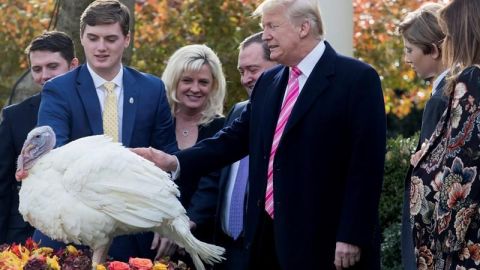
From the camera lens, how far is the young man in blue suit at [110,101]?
6848 millimetres

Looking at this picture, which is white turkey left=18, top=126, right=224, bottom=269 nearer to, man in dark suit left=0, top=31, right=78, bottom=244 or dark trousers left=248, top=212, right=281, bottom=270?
dark trousers left=248, top=212, right=281, bottom=270

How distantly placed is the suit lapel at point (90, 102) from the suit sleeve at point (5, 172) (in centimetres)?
109

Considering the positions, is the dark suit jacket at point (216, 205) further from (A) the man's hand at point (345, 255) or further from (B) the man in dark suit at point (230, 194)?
(A) the man's hand at point (345, 255)

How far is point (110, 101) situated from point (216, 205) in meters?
1.18

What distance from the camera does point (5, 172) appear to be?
7812mm

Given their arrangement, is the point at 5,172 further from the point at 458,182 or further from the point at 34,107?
the point at 458,182

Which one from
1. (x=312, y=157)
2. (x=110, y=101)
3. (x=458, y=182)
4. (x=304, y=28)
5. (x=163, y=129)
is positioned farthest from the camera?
(x=163, y=129)

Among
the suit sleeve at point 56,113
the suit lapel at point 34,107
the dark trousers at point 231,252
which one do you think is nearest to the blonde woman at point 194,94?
the dark trousers at point 231,252

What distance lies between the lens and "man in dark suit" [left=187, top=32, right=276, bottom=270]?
748 centimetres

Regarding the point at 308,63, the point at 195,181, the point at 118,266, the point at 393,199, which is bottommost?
the point at 118,266

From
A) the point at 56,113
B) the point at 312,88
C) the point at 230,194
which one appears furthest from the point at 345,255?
the point at 56,113

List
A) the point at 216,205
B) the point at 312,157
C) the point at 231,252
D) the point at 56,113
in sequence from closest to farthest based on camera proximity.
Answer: the point at 312,157 < the point at 56,113 < the point at 231,252 < the point at 216,205

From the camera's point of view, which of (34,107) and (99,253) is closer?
(99,253)

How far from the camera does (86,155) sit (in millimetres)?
6074
